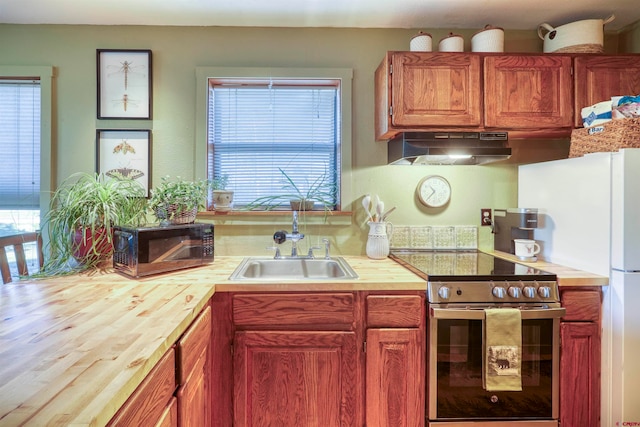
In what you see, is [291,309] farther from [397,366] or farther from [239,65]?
[239,65]

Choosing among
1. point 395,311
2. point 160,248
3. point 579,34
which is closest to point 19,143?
point 160,248

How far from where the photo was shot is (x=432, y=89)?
1.90m

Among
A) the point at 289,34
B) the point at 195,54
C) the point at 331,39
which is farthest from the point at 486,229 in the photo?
the point at 195,54

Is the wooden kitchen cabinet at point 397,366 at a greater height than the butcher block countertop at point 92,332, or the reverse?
the butcher block countertop at point 92,332

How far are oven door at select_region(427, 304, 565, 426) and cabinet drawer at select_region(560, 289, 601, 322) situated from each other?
0.09 metres

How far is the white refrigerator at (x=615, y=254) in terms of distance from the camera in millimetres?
1481

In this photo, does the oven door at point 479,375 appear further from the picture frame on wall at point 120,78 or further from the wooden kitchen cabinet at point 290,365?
the picture frame on wall at point 120,78

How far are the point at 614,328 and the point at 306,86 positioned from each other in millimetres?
2086

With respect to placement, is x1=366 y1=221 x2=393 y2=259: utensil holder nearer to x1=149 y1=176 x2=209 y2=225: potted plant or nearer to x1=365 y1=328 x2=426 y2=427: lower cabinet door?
x1=365 y1=328 x2=426 y2=427: lower cabinet door

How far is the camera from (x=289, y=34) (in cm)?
221

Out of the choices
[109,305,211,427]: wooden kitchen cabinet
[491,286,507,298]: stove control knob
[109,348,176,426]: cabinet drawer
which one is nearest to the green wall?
[491,286,507,298]: stove control knob

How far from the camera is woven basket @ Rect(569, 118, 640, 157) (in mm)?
1559

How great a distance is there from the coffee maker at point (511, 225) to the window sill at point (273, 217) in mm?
948

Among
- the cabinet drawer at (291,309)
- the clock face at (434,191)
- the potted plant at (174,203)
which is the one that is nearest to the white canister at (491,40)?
the clock face at (434,191)
